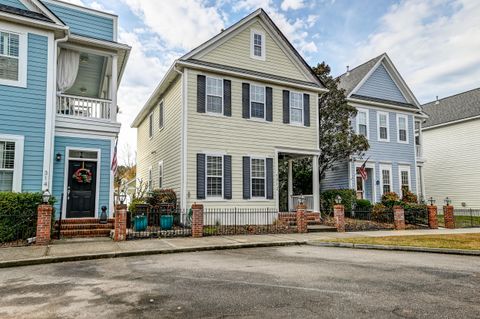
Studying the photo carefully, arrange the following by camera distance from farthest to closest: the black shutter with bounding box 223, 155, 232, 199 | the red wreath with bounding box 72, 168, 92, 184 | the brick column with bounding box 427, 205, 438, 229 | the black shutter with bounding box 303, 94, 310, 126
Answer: the black shutter with bounding box 303, 94, 310, 126 < the brick column with bounding box 427, 205, 438, 229 < the black shutter with bounding box 223, 155, 232, 199 < the red wreath with bounding box 72, 168, 92, 184

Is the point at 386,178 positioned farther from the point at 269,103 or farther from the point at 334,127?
the point at 269,103

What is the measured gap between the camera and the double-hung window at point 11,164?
1087 cm

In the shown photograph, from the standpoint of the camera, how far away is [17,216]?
1005 centimetres

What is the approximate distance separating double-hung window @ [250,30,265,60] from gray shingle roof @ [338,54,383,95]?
6651 mm

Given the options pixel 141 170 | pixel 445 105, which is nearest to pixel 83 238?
pixel 141 170

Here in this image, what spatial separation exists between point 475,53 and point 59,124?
76.7 feet

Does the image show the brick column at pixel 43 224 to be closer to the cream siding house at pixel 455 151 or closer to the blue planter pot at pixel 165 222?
the blue planter pot at pixel 165 222

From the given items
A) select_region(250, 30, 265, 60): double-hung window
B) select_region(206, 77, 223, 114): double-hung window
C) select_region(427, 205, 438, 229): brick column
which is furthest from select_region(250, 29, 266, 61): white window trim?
select_region(427, 205, 438, 229): brick column

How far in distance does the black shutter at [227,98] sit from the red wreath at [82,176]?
6255 millimetres

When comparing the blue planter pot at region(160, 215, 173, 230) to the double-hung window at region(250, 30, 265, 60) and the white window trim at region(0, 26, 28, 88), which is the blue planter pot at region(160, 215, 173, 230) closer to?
the white window trim at region(0, 26, 28, 88)

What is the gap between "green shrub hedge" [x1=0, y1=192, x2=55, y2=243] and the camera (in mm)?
9922

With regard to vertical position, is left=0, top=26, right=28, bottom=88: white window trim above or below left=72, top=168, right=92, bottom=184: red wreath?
above

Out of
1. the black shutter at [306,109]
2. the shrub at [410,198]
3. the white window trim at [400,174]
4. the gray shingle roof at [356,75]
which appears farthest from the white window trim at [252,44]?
the shrub at [410,198]

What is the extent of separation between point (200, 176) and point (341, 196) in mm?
8605
